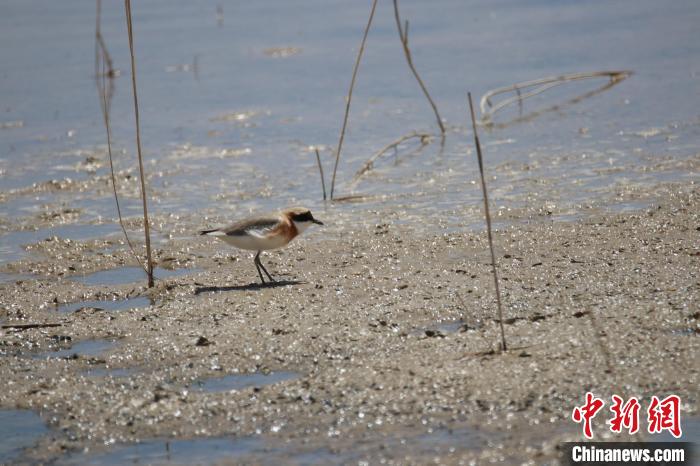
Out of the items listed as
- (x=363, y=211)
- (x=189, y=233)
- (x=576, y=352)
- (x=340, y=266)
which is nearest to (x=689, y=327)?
(x=576, y=352)

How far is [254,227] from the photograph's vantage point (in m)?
8.12

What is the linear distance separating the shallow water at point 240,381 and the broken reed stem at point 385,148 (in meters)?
4.95

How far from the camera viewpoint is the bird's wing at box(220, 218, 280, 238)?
26.6 feet

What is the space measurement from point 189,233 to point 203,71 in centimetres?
796

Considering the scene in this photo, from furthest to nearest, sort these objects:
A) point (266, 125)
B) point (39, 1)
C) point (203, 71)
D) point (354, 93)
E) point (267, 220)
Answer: point (39, 1) < point (203, 71) < point (354, 93) < point (266, 125) < point (267, 220)

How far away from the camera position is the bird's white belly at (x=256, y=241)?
8.10m

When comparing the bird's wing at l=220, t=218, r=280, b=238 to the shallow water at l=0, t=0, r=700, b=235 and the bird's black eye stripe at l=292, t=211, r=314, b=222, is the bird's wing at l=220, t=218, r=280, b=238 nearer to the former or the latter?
the bird's black eye stripe at l=292, t=211, r=314, b=222

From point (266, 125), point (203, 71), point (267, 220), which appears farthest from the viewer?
point (203, 71)

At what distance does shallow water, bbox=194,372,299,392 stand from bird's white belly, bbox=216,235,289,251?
199 cm

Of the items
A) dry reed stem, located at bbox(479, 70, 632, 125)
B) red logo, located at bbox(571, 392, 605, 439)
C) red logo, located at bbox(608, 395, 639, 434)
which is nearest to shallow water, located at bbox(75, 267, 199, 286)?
red logo, located at bbox(571, 392, 605, 439)

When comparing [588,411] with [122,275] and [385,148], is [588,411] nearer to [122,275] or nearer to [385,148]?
[122,275]

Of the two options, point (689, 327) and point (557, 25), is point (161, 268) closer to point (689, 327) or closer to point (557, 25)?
point (689, 327)

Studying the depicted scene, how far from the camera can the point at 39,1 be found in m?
23.3

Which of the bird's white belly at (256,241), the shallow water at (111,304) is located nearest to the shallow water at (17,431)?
the shallow water at (111,304)
